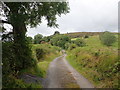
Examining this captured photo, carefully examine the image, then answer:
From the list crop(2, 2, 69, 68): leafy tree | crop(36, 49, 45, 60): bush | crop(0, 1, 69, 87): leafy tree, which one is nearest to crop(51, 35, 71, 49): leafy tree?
crop(36, 49, 45, 60): bush

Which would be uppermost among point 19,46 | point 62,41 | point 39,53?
point 62,41

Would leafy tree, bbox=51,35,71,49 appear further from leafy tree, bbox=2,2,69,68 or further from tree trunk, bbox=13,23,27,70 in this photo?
tree trunk, bbox=13,23,27,70

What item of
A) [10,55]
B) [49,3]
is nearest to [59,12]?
[49,3]

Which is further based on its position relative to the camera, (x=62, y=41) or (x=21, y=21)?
(x=62, y=41)

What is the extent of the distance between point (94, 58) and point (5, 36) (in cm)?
1197

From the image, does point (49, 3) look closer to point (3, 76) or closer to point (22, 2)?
point (22, 2)

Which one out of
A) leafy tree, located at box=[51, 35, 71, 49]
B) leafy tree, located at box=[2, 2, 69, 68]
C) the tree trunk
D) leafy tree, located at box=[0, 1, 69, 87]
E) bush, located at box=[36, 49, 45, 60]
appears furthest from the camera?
leafy tree, located at box=[51, 35, 71, 49]

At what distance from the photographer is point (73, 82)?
563 inches

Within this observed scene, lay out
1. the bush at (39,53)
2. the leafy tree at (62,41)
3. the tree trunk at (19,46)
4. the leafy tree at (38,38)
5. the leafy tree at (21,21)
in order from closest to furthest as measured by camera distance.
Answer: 1. the leafy tree at (21,21)
2. the tree trunk at (19,46)
3. the bush at (39,53)
4. the leafy tree at (62,41)
5. the leafy tree at (38,38)

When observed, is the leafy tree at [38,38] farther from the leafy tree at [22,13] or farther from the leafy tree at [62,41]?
the leafy tree at [22,13]

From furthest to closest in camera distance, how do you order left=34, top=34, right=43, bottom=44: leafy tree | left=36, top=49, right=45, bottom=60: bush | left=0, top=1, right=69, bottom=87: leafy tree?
left=34, top=34, right=43, bottom=44: leafy tree
left=36, top=49, right=45, bottom=60: bush
left=0, top=1, right=69, bottom=87: leafy tree

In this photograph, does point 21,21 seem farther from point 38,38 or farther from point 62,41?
point 38,38

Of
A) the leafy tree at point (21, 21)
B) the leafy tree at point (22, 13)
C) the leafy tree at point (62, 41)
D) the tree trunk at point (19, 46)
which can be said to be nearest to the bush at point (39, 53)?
the leafy tree at point (22, 13)

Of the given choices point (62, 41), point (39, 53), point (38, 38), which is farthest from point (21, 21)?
point (38, 38)
